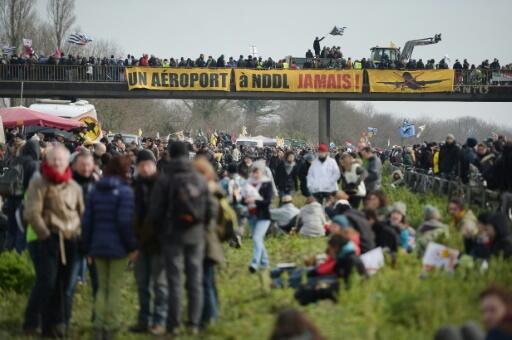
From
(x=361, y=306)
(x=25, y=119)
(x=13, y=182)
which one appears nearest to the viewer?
(x=361, y=306)

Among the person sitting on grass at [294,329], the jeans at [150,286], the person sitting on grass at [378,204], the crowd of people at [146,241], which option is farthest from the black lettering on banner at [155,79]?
the person sitting on grass at [294,329]

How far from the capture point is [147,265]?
10297 millimetres

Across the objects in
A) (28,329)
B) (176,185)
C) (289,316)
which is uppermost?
(176,185)

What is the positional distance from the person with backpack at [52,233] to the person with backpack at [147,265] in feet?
2.42

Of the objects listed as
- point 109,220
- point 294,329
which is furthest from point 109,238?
point 294,329

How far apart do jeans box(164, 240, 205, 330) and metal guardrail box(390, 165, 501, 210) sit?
9399mm

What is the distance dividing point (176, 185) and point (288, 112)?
427ft

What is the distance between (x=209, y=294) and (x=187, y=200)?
1.34m

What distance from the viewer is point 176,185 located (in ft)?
31.4

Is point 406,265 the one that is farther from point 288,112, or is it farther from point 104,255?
point 288,112

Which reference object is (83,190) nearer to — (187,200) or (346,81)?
(187,200)

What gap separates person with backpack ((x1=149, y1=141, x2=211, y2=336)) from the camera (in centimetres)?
959

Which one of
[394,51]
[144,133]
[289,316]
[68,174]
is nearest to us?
[289,316]

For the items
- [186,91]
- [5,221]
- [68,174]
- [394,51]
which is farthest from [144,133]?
[68,174]
